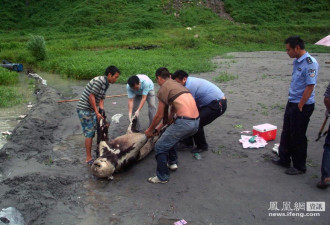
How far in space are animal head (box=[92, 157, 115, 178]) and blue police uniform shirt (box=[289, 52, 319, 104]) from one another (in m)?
2.99

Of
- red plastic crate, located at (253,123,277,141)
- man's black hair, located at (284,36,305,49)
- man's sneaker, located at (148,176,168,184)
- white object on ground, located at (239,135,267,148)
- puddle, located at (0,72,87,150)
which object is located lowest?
puddle, located at (0,72,87,150)

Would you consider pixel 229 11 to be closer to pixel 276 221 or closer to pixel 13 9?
pixel 13 9

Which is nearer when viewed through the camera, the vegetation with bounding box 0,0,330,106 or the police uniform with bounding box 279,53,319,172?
the police uniform with bounding box 279,53,319,172

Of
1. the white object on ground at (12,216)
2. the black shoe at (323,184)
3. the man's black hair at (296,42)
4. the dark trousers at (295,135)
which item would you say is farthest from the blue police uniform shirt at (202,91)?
the white object on ground at (12,216)

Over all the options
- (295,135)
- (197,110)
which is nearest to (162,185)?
(197,110)

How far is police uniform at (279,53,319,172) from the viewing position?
4.31 m

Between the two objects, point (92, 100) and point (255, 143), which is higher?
point (92, 100)

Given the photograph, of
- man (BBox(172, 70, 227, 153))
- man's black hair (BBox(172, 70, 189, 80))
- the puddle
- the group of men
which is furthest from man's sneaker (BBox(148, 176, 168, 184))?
the puddle

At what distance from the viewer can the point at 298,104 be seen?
440cm

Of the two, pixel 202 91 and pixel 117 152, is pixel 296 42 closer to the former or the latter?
pixel 202 91

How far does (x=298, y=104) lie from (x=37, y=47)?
50.0ft

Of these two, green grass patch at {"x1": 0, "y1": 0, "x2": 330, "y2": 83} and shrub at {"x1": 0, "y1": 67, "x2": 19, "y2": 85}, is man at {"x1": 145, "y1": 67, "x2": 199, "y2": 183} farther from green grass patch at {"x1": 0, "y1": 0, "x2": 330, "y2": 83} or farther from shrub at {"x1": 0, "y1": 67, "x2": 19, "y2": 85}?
shrub at {"x1": 0, "y1": 67, "x2": 19, "y2": 85}

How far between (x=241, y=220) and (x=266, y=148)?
2259mm

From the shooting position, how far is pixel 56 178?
4910mm
